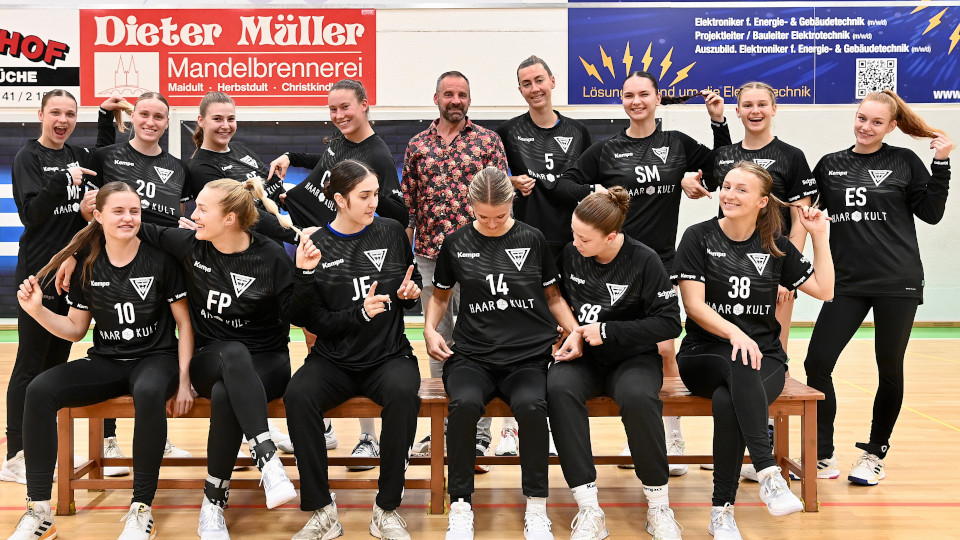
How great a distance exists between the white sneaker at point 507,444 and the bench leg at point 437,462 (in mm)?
838

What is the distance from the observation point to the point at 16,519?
3.21 m

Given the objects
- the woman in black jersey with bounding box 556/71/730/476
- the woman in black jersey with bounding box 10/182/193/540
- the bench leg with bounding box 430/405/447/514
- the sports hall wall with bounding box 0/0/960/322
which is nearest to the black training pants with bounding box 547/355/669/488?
the bench leg with bounding box 430/405/447/514

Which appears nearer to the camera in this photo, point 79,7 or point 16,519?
point 16,519

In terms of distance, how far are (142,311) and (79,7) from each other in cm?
662

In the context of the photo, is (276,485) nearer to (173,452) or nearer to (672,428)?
(173,452)

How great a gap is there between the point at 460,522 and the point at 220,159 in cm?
209

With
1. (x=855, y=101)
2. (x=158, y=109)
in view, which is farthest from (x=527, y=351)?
(x=855, y=101)

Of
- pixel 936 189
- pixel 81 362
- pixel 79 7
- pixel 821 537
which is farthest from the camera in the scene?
pixel 79 7

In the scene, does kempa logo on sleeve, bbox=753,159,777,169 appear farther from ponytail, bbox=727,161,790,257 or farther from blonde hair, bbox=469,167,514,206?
blonde hair, bbox=469,167,514,206

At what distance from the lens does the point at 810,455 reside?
333 cm

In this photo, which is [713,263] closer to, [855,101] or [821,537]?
[821,537]

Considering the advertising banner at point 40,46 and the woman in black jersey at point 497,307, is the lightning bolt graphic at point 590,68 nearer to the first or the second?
the advertising banner at point 40,46

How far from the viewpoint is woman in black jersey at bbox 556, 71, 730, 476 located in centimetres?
379

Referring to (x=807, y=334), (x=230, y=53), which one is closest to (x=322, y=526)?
(x=230, y=53)
